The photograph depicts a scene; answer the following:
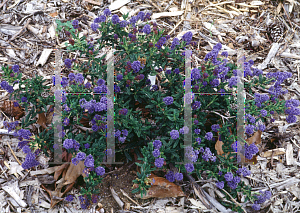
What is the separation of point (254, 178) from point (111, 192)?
1.79 metres

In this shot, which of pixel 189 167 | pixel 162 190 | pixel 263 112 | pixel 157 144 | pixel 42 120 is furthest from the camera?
pixel 42 120

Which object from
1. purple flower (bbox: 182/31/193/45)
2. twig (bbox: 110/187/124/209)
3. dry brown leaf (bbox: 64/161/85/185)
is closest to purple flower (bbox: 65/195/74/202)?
dry brown leaf (bbox: 64/161/85/185)

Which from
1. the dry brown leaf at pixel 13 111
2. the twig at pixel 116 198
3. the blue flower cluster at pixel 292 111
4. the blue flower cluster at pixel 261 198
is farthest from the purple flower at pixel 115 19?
the blue flower cluster at pixel 261 198

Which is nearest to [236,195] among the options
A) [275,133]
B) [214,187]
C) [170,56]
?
[214,187]

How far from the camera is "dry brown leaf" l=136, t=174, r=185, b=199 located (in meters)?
3.11

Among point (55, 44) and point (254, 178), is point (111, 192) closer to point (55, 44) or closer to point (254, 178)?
point (254, 178)

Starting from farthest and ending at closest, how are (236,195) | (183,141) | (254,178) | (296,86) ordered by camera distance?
(296,86), (254,178), (236,195), (183,141)

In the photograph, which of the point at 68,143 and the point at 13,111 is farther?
the point at 13,111

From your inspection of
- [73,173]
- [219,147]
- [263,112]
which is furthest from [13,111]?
[263,112]

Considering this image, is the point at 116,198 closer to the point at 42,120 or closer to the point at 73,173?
the point at 73,173

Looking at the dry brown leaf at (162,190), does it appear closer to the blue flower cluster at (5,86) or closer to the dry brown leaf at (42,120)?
the dry brown leaf at (42,120)

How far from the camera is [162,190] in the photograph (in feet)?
10.3

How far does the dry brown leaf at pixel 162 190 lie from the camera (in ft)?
10.2

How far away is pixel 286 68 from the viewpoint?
4375mm
